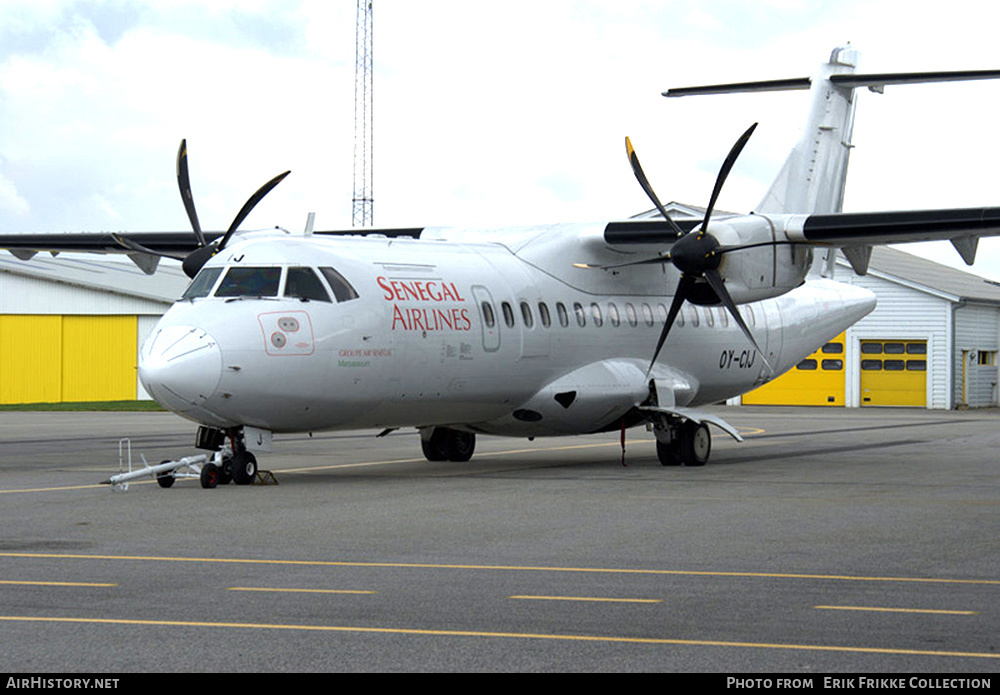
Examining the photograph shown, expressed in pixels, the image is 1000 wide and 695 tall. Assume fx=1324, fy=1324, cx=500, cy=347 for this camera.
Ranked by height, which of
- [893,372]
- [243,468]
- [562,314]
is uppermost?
[562,314]

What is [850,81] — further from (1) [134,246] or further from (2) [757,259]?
(1) [134,246]

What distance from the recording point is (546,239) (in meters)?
20.5

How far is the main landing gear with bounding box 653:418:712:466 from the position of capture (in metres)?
20.1

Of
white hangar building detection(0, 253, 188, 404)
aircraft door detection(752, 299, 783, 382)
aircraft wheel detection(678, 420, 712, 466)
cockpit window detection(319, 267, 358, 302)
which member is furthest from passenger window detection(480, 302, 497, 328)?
white hangar building detection(0, 253, 188, 404)

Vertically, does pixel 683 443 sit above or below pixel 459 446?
above

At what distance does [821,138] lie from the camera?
24562mm

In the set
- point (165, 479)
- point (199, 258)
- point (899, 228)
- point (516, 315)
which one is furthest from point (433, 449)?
point (899, 228)

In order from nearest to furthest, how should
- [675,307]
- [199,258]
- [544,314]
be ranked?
[544,314] < [675,307] < [199,258]

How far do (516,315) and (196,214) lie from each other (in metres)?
5.85

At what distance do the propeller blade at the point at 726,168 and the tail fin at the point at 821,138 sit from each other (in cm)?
398

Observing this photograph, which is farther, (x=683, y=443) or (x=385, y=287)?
(x=683, y=443)
